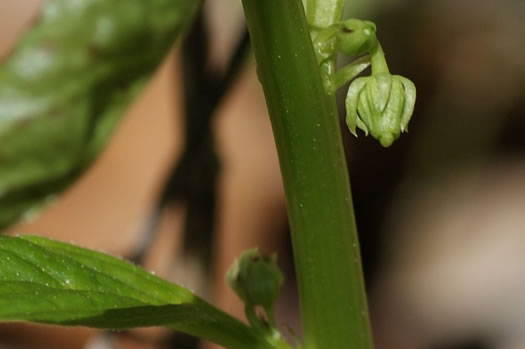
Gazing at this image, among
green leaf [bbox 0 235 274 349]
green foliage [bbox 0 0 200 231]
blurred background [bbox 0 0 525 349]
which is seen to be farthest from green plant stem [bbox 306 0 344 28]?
blurred background [bbox 0 0 525 349]

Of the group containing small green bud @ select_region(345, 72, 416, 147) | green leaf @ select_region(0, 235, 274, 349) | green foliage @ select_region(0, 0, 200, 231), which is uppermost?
green foliage @ select_region(0, 0, 200, 231)

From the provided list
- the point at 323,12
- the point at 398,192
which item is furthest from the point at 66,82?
the point at 398,192

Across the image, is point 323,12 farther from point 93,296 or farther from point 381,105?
point 93,296

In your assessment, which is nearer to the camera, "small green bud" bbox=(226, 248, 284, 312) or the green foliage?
"small green bud" bbox=(226, 248, 284, 312)

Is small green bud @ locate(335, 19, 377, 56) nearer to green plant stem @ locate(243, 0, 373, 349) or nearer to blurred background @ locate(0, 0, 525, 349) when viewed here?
green plant stem @ locate(243, 0, 373, 349)

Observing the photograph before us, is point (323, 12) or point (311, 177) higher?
point (323, 12)

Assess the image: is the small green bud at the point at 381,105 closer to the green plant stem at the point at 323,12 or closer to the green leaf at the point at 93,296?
the green plant stem at the point at 323,12
